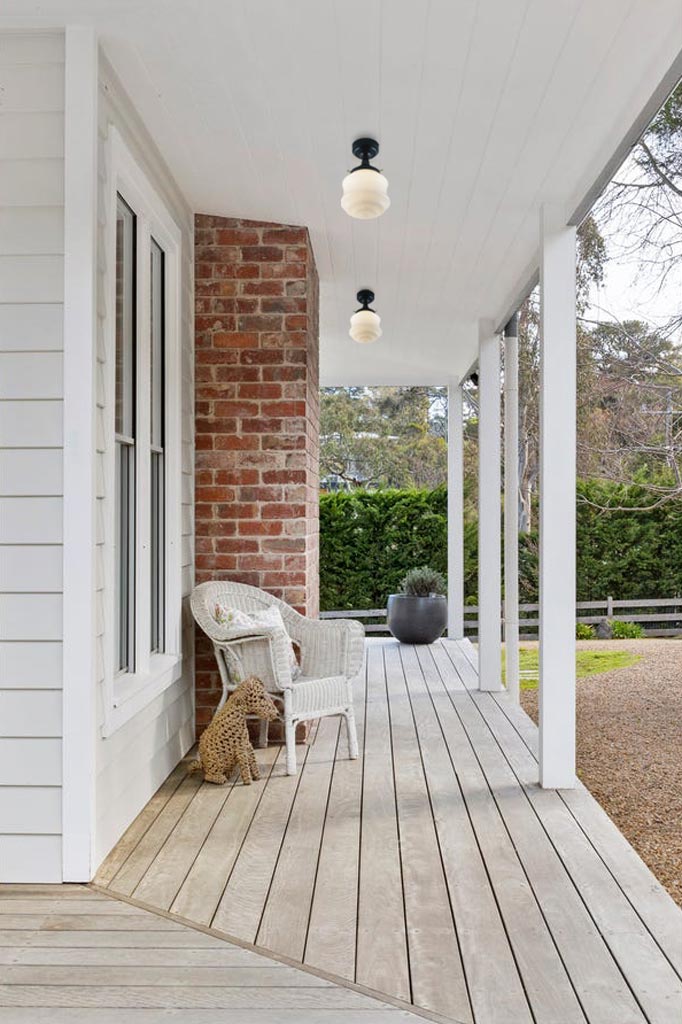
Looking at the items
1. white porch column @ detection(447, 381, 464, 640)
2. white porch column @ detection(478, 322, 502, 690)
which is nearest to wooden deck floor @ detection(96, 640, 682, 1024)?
white porch column @ detection(478, 322, 502, 690)

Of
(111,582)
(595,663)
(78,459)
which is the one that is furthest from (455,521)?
(78,459)

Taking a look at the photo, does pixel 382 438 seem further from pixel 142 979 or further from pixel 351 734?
pixel 142 979

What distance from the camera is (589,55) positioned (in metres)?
2.70

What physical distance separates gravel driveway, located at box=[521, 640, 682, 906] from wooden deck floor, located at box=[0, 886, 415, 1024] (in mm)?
1585

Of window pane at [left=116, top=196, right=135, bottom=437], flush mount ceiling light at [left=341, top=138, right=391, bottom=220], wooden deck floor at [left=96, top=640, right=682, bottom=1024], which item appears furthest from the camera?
window pane at [left=116, top=196, right=135, bottom=437]

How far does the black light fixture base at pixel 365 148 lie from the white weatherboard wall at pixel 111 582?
841mm

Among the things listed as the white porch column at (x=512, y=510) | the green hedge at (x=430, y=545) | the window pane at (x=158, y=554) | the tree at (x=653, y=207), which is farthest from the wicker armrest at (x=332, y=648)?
the green hedge at (x=430, y=545)

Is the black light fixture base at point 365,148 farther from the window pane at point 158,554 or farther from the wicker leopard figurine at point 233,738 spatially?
the wicker leopard figurine at point 233,738

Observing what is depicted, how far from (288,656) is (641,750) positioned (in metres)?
2.35

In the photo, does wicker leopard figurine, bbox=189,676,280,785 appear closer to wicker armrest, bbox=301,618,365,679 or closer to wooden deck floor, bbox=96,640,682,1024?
wooden deck floor, bbox=96,640,682,1024

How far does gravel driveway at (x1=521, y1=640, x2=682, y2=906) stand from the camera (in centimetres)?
370

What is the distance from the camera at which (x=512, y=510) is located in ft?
18.4

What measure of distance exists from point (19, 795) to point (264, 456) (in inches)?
86.9

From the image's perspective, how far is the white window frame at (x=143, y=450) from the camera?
3.01 metres
